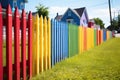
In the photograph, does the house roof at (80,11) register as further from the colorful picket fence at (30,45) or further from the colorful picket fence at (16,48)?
the colorful picket fence at (16,48)

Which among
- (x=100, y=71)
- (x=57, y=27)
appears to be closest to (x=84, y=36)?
(x=57, y=27)

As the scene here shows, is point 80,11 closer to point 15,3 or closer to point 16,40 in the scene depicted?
point 15,3

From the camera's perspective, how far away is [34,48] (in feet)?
19.4

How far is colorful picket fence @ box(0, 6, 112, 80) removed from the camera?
15.0 feet

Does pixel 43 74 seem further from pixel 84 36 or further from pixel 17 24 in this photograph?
pixel 84 36

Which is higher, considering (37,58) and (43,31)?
(43,31)

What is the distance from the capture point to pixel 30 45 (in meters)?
5.61

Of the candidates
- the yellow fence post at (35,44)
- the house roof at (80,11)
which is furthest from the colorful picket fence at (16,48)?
the house roof at (80,11)

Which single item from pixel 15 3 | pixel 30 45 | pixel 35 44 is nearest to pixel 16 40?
pixel 30 45

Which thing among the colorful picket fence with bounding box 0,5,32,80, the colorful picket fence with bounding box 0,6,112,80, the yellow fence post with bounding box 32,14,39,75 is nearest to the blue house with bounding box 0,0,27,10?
the colorful picket fence with bounding box 0,6,112,80

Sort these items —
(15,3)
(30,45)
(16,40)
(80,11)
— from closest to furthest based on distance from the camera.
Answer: (16,40) → (30,45) → (15,3) → (80,11)

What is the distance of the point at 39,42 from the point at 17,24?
4.96ft

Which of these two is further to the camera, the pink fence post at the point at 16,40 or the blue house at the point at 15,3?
the blue house at the point at 15,3

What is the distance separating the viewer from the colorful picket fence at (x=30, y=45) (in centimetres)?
456
